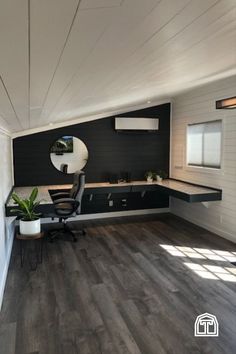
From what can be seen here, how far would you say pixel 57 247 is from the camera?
4258 mm

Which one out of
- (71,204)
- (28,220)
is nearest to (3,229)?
(28,220)

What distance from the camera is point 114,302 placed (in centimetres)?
271

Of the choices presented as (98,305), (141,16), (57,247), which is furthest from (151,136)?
(141,16)

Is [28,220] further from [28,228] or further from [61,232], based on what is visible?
[61,232]

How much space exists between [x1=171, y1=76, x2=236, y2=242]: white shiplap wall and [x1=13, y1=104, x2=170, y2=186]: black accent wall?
1.08 ft

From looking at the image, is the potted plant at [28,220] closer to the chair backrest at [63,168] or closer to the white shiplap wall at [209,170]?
the chair backrest at [63,168]

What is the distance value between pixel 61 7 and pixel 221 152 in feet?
14.0

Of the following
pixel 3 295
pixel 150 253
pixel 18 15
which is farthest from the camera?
pixel 150 253

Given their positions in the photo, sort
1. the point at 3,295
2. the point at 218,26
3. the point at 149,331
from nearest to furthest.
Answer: the point at 218,26 < the point at 149,331 < the point at 3,295

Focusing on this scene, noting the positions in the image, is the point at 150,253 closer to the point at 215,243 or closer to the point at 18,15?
the point at 215,243

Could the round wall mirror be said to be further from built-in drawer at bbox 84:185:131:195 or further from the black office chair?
the black office chair

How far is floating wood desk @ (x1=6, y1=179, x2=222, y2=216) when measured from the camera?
4488 mm

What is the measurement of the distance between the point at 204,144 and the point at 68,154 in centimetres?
268

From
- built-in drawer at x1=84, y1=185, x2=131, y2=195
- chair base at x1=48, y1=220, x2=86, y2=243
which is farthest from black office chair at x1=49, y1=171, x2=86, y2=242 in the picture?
built-in drawer at x1=84, y1=185, x2=131, y2=195
